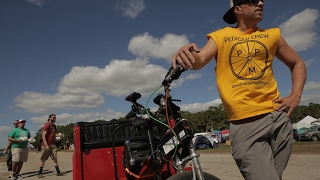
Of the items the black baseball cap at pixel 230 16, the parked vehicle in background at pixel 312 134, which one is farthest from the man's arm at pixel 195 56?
the parked vehicle in background at pixel 312 134

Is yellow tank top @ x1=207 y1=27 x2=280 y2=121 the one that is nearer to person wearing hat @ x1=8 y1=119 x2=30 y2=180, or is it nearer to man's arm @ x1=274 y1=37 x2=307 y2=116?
man's arm @ x1=274 y1=37 x2=307 y2=116

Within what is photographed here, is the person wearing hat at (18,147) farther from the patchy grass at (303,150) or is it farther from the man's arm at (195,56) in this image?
the patchy grass at (303,150)

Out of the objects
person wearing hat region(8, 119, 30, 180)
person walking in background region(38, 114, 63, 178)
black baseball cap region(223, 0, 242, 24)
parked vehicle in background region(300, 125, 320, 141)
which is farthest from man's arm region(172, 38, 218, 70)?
parked vehicle in background region(300, 125, 320, 141)

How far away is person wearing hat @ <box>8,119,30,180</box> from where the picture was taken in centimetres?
905

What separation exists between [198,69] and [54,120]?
8636mm

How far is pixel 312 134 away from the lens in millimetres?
26766

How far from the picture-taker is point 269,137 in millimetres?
1972

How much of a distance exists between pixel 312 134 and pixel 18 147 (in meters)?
26.4

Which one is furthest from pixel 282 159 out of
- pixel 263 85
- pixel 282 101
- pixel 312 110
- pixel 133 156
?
pixel 312 110

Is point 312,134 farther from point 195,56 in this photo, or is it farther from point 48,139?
point 195,56

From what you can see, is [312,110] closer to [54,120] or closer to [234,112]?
[54,120]

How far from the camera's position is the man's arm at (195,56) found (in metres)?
1.71

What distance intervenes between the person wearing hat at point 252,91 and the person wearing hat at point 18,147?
8916mm

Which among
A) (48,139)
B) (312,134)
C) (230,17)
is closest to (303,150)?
(48,139)
